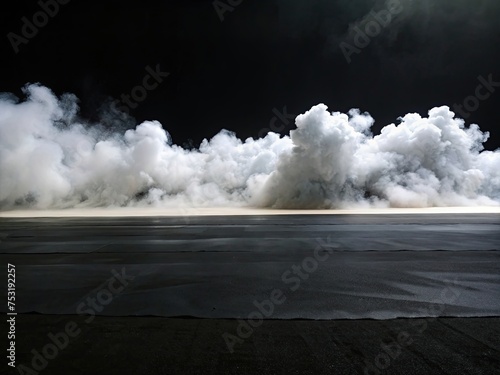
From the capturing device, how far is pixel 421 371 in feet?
10.5

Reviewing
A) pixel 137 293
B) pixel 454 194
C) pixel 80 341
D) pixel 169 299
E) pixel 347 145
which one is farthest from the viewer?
pixel 454 194

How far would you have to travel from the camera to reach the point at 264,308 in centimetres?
490

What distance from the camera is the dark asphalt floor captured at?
344 cm

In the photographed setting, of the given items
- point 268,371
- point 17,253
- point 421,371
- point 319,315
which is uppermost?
point 17,253

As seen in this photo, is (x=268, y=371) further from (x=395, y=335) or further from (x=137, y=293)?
(x=137, y=293)

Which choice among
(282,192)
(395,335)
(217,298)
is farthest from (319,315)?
(282,192)

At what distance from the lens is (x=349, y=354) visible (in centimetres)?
352

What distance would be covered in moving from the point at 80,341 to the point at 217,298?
190 cm

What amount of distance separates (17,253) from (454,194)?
1369 inches

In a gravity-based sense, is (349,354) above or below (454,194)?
below

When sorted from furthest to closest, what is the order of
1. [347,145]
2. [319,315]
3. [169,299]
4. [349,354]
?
[347,145], [169,299], [319,315], [349,354]

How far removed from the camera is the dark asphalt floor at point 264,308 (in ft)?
11.3

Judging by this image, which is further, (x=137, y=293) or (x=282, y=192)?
(x=282, y=192)

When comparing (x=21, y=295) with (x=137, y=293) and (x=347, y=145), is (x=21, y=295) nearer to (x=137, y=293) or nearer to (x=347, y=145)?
(x=137, y=293)
